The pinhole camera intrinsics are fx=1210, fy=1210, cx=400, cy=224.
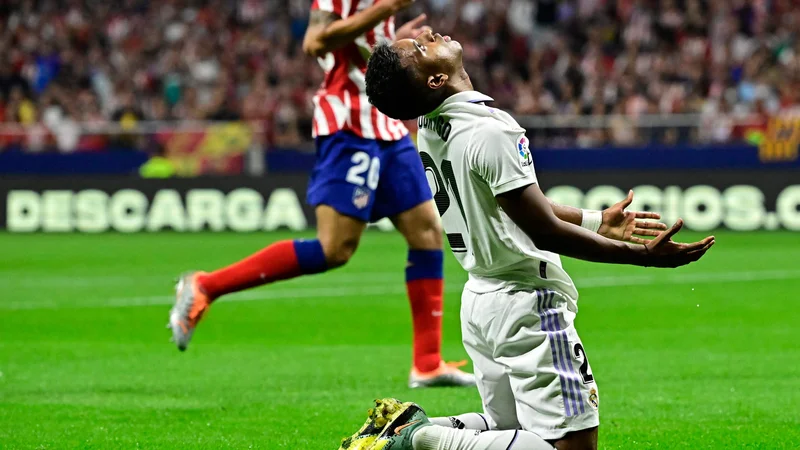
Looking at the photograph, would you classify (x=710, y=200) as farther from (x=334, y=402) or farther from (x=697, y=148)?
(x=334, y=402)

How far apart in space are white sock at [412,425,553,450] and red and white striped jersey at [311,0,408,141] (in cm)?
288

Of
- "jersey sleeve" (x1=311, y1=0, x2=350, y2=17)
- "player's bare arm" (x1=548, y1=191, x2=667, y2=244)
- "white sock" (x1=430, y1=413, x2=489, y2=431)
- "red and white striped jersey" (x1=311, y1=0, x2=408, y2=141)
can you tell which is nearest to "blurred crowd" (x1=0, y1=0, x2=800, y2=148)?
"red and white striped jersey" (x1=311, y1=0, x2=408, y2=141)

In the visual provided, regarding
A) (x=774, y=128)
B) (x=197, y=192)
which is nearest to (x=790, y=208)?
(x=774, y=128)

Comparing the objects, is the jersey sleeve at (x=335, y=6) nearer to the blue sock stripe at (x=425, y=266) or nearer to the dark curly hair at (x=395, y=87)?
the blue sock stripe at (x=425, y=266)

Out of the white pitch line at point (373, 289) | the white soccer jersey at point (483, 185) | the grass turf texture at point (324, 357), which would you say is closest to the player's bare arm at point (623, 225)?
the white soccer jersey at point (483, 185)

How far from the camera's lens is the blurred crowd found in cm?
2178

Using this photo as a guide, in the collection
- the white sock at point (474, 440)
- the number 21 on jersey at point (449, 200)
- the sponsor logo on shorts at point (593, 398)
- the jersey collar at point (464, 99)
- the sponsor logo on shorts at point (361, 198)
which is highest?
the jersey collar at point (464, 99)

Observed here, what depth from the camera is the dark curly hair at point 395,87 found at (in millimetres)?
4121

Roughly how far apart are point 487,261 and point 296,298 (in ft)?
23.8

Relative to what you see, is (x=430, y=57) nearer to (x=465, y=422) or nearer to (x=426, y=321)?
(x=465, y=422)

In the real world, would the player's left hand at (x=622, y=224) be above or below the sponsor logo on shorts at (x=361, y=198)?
above

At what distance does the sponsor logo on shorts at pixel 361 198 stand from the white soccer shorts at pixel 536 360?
8.14ft

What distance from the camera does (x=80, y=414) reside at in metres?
5.74

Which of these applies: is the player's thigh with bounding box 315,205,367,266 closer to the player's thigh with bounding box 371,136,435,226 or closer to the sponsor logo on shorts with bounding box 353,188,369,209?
the sponsor logo on shorts with bounding box 353,188,369,209
